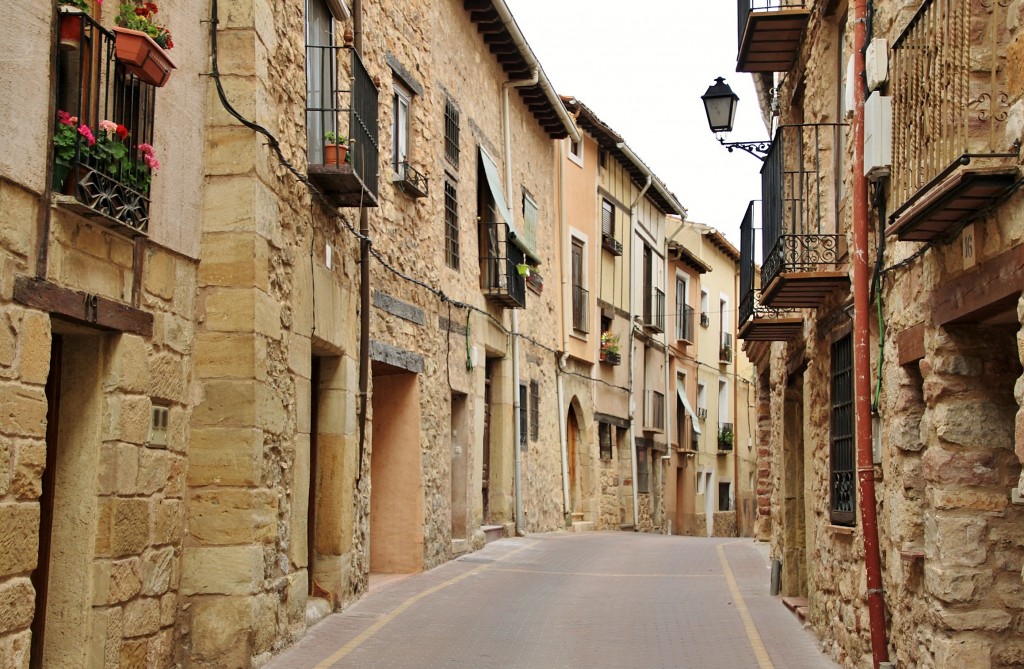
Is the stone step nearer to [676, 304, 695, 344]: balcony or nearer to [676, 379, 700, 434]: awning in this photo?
[676, 379, 700, 434]: awning

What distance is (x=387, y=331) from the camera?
13492mm

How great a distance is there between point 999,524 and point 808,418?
15.7ft

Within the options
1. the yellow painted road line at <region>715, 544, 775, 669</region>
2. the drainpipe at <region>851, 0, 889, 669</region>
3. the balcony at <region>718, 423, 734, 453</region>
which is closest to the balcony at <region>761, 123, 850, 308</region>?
the drainpipe at <region>851, 0, 889, 669</region>

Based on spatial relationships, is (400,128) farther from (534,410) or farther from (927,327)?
(927,327)

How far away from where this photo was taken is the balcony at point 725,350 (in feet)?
127

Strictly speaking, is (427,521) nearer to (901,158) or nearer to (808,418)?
(808,418)

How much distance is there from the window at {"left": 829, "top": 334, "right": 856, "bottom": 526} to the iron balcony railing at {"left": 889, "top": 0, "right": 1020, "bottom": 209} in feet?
9.82

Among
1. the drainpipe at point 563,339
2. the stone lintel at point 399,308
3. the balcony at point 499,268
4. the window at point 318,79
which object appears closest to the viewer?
the window at point 318,79

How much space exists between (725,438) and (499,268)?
2068cm

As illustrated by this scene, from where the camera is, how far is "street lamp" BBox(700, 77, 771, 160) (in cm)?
1291

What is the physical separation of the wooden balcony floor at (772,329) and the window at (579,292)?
11204mm

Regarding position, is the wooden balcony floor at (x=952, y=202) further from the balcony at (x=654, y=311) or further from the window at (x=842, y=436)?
the balcony at (x=654, y=311)

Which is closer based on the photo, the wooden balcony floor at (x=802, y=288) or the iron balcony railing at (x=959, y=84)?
the iron balcony railing at (x=959, y=84)

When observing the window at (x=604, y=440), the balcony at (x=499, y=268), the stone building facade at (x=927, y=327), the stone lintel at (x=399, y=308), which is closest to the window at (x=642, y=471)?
the window at (x=604, y=440)
